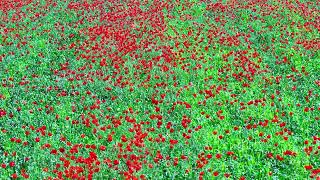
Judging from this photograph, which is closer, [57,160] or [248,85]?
[57,160]

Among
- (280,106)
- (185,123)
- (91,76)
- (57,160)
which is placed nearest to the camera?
(57,160)

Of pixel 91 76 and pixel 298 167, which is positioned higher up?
pixel 298 167

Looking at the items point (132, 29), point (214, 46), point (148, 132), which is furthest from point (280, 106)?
point (132, 29)

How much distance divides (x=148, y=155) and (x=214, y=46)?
7450 mm

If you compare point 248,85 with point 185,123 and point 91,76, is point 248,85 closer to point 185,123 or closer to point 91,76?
point 185,123

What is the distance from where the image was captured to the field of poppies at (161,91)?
8.23 meters

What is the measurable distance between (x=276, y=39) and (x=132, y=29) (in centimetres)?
513

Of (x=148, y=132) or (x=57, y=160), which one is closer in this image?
(x=57, y=160)

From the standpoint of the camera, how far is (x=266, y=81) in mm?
12133

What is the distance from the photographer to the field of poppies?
8.23 meters

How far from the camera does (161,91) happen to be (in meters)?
11.6

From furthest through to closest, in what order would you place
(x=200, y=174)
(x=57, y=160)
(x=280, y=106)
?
(x=280, y=106) < (x=57, y=160) < (x=200, y=174)

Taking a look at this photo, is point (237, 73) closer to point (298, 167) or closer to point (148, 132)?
point (148, 132)

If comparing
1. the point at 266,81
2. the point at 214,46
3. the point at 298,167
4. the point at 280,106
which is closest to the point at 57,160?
the point at 298,167
